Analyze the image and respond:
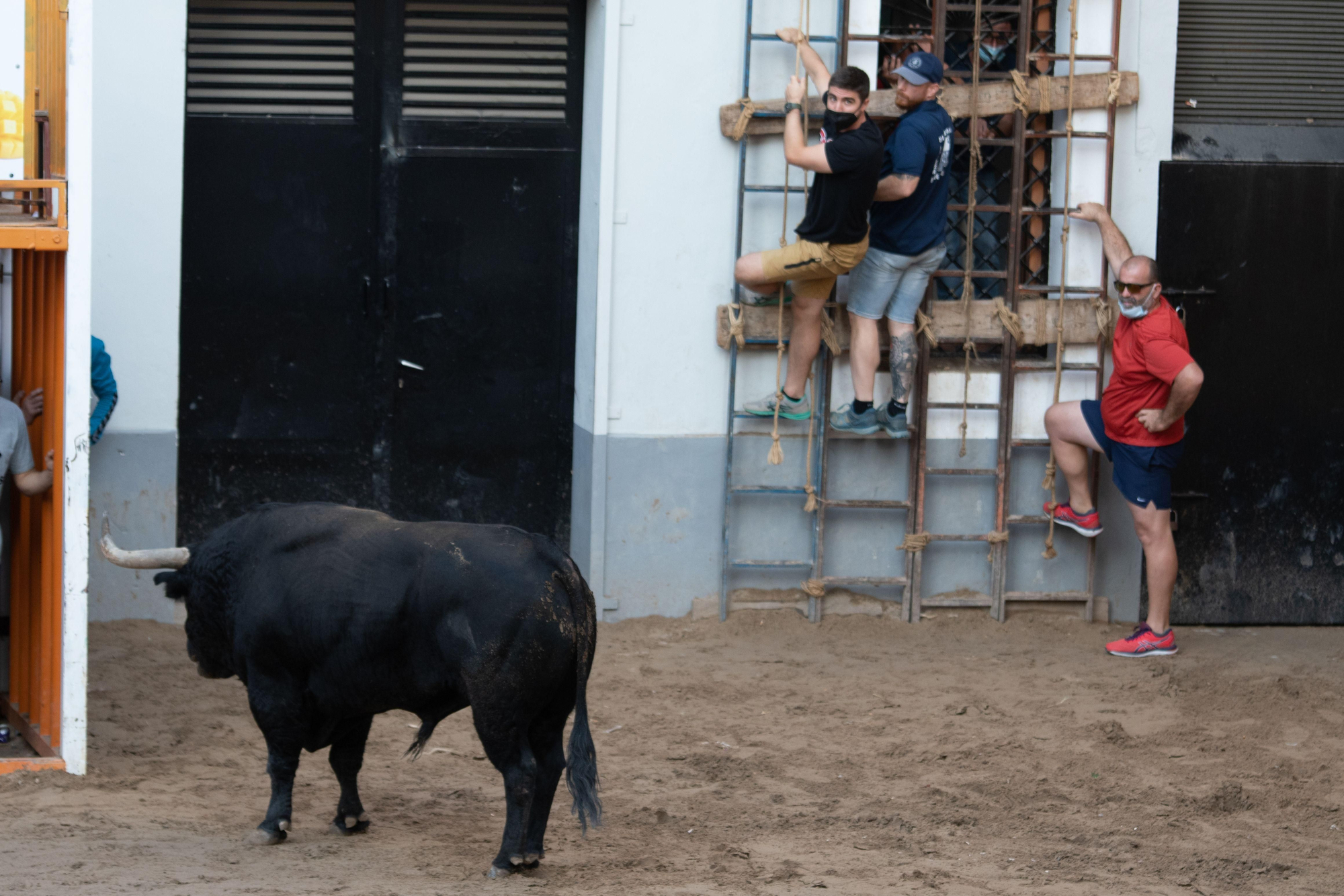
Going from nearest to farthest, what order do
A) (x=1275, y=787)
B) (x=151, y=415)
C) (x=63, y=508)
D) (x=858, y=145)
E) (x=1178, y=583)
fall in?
(x=63, y=508) < (x=1275, y=787) < (x=858, y=145) < (x=151, y=415) < (x=1178, y=583)

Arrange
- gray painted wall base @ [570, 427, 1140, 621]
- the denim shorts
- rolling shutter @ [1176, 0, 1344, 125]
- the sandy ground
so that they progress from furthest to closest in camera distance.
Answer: rolling shutter @ [1176, 0, 1344, 125] < gray painted wall base @ [570, 427, 1140, 621] < the denim shorts < the sandy ground

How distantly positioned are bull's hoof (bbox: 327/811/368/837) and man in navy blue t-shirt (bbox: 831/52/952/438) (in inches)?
146

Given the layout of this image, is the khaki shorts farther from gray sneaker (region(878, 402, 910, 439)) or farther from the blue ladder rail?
gray sneaker (region(878, 402, 910, 439))

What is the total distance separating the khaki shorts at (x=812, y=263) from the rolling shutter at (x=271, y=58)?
2.55 meters

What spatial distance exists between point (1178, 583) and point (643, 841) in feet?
14.5

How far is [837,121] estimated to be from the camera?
7.45 meters

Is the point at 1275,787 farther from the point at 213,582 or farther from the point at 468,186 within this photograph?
the point at 468,186

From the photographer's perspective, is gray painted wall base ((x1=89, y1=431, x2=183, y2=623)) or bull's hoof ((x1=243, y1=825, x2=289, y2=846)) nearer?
bull's hoof ((x1=243, y1=825, x2=289, y2=846))

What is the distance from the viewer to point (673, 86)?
813 centimetres

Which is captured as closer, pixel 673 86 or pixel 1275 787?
pixel 1275 787

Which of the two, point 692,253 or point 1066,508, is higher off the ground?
point 692,253

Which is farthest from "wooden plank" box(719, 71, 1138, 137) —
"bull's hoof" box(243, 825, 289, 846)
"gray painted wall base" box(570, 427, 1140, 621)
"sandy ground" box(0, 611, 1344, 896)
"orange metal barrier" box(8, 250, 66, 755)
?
"bull's hoof" box(243, 825, 289, 846)

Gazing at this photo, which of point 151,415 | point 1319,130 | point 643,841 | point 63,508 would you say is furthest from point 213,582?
point 1319,130

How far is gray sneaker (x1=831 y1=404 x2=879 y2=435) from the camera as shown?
815 cm
